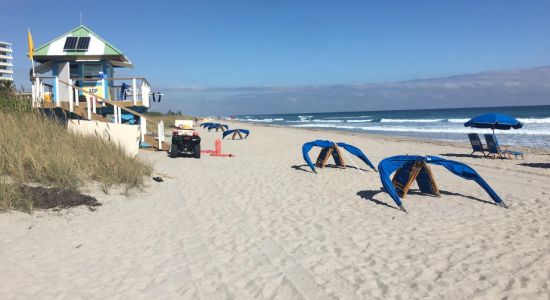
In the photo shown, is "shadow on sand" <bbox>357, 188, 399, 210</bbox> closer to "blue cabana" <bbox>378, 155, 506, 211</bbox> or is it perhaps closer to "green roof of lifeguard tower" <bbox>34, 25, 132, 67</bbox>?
"blue cabana" <bbox>378, 155, 506, 211</bbox>

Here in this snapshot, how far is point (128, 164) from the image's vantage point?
8523 millimetres

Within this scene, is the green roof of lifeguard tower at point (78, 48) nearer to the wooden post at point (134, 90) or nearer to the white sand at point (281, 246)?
the wooden post at point (134, 90)

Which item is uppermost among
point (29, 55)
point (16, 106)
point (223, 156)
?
point (29, 55)

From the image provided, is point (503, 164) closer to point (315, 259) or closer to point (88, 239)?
point (315, 259)

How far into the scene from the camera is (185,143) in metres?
14.2

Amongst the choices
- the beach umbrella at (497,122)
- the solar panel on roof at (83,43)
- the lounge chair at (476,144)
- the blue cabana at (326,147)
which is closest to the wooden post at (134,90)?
the solar panel on roof at (83,43)

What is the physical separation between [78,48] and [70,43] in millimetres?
392

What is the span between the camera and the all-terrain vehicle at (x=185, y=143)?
13992 mm

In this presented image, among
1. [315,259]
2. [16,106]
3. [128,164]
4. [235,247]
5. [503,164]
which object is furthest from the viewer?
[503,164]

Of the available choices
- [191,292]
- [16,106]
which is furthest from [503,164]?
[16,106]

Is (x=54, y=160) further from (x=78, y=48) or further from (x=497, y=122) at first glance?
(x=497, y=122)

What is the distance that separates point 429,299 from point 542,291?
3.58ft

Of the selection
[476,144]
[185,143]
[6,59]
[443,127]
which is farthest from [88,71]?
[6,59]

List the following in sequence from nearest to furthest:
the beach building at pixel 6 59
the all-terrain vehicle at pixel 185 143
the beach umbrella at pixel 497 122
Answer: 1. the all-terrain vehicle at pixel 185 143
2. the beach umbrella at pixel 497 122
3. the beach building at pixel 6 59
